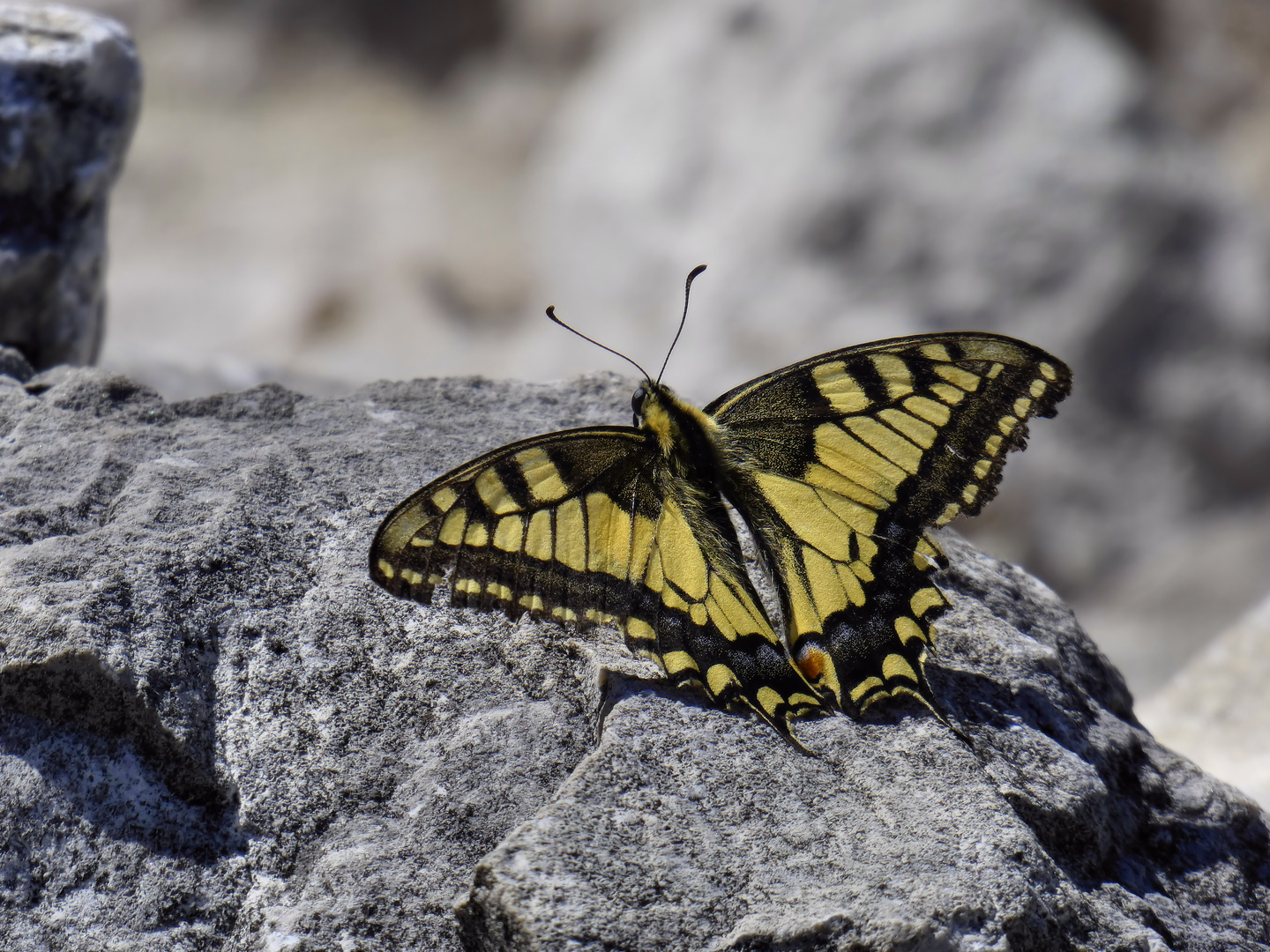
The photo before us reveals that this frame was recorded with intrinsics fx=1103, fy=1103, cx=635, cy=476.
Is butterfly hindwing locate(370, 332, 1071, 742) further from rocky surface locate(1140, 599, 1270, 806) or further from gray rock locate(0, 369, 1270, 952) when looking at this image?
rocky surface locate(1140, 599, 1270, 806)

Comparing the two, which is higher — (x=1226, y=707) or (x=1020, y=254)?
(x=1020, y=254)

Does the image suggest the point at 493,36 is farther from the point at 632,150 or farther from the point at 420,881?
the point at 420,881

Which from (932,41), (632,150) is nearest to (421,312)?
(632,150)

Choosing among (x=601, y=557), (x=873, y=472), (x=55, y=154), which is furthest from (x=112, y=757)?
(x=55, y=154)

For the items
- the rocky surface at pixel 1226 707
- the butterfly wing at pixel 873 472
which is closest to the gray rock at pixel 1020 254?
the rocky surface at pixel 1226 707

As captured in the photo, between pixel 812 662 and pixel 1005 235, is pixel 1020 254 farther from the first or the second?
pixel 812 662

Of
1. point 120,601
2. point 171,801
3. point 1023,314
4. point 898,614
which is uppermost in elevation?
point 1023,314

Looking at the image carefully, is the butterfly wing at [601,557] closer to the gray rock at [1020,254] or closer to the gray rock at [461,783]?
the gray rock at [461,783]
